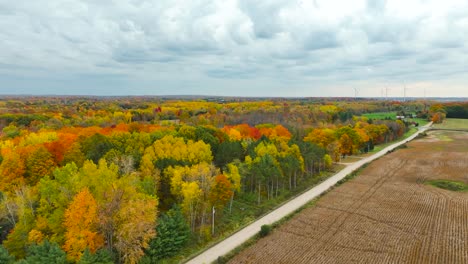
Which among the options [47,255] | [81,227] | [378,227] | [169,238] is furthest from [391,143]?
[47,255]

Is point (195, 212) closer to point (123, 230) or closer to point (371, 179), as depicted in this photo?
point (123, 230)

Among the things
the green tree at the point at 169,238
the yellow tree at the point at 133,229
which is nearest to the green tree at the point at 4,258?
the yellow tree at the point at 133,229

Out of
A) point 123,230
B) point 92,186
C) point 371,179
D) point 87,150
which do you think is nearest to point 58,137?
point 87,150

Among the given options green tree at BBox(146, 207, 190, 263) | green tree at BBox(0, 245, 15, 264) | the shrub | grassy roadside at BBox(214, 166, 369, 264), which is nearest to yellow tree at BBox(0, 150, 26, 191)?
green tree at BBox(0, 245, 15, 264)

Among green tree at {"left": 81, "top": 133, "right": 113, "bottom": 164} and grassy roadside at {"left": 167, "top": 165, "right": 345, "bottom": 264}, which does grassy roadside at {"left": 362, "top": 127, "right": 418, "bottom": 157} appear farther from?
green tree at {"left": 81, "top": 133, "right": 113, "bottom": 164}

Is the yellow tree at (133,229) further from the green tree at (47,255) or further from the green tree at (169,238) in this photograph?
the green tree at (47,255)

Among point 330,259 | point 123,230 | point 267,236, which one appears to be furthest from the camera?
point 267,236
